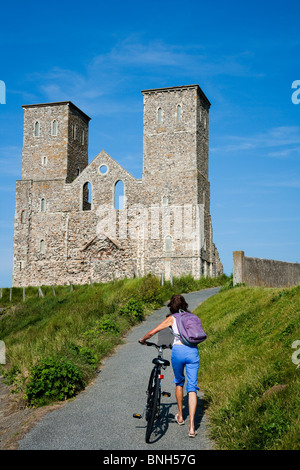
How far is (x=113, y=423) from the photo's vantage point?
7.85m

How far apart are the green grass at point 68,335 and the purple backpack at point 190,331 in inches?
138

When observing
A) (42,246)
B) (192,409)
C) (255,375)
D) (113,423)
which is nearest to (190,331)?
(192,409)

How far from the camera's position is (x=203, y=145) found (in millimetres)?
38250

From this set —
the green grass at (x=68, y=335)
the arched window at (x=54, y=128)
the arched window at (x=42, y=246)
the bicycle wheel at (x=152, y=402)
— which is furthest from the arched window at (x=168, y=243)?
the bicycle wheel at (x=152, y=402)

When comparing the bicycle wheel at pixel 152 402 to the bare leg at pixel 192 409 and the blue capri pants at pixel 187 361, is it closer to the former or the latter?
the blue capri pants at pixel 187 361

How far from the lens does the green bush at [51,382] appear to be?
9695 millimetres

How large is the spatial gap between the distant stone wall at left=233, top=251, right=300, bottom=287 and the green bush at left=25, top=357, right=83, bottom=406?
974 cm

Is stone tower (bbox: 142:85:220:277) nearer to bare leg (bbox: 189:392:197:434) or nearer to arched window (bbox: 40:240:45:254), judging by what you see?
arched window (bbox: 40:240:45:254)

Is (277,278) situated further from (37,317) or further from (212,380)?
(37,317)

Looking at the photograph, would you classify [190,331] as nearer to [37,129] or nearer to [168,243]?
[168,243]

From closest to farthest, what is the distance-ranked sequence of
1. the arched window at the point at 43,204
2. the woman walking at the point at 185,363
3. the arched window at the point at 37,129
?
the woman walking at the point at 185,363 < the arched window at the point at 43,204 < the arched window at the point at 37,129

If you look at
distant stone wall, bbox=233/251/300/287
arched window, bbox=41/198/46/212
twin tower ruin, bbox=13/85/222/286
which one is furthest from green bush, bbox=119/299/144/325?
arched window, bbox=41/198/46/212

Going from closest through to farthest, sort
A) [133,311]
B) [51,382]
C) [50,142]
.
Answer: [51,382] → [133,311] → [50,142]

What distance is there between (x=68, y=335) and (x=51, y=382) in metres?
4.81
